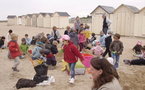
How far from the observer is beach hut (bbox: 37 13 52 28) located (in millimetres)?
43787

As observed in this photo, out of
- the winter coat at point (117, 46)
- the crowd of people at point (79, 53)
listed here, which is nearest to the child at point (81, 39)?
the crowd of people at point (79, 53)

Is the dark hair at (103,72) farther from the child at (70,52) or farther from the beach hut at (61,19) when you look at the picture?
the beach hut at (61,19)

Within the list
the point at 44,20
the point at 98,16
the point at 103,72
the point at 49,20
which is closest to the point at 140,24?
the point at 98,16

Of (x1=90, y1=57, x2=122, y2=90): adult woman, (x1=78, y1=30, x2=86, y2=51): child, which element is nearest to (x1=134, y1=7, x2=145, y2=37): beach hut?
(x1=78, y1=30, x2=86, y2=51): child

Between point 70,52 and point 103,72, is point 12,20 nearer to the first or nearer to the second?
point 70,52

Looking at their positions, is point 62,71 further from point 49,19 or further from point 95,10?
point 49,19

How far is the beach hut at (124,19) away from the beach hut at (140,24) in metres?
0.57

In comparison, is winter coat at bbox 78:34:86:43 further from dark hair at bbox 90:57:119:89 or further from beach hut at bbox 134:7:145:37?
beach hut at bbox 134:7:145:37

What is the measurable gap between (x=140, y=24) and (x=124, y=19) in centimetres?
234

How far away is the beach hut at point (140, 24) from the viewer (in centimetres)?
2200

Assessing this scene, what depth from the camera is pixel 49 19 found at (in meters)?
43.4

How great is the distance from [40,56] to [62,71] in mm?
1421

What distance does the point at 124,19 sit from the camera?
79.4 ft

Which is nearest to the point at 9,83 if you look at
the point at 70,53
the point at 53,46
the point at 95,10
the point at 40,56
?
the point at 40,56
